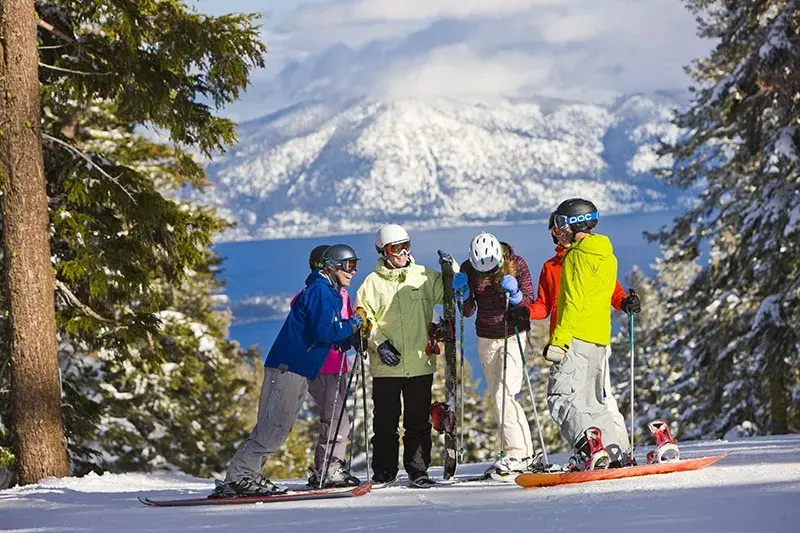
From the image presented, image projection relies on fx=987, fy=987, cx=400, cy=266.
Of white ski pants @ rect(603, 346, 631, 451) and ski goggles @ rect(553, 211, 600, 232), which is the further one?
white ski pants @ rect(603, 346, 631, 451)

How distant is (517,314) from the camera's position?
796 cm

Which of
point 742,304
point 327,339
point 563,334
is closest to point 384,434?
point 327,339

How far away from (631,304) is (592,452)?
1239mm

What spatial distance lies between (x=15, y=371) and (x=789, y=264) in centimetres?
1174

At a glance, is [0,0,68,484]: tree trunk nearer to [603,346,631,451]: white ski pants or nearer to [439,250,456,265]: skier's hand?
[439,250,456,265]: skier's hand

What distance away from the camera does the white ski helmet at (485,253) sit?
8273 millimetres

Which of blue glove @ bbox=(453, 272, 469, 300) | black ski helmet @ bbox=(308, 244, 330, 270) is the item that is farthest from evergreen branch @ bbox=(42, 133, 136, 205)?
blue glove @ bbox=(453, 272, 469, 300)

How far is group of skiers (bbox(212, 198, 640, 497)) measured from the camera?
304 inches

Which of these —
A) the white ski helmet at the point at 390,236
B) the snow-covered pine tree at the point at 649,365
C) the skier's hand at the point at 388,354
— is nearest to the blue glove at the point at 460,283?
the white ski helmet at the point at 390,236

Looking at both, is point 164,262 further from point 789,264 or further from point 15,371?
point 789,264

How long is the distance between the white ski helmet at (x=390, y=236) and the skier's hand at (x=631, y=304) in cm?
191

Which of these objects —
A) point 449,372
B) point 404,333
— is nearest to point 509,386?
point 449,372

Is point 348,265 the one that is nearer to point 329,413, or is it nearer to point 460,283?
point 460,283

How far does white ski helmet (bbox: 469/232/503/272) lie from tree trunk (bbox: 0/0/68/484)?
496 centimetres
